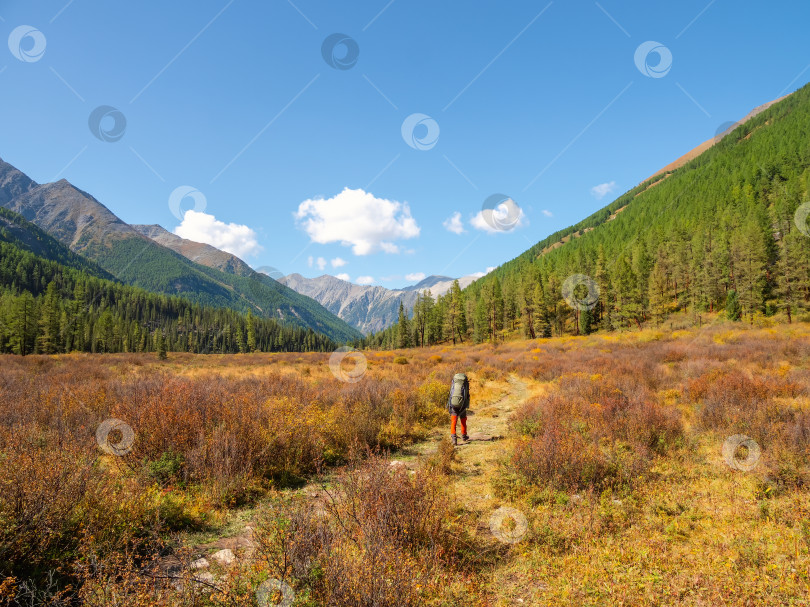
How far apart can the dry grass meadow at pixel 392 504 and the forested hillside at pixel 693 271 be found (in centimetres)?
5003

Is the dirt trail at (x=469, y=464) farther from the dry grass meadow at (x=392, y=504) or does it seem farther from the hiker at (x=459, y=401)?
the hiker at (x=459, y=401)

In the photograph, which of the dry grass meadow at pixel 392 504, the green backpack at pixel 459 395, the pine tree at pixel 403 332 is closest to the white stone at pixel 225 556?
the dry grass meadow at pixel 392 504

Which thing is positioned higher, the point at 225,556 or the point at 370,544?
the point at 370,544

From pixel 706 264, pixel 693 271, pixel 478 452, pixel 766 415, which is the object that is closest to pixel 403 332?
pixel 693 271

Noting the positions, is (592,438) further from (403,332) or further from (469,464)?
(403,332)

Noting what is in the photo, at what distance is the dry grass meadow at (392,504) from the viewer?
3.00 m

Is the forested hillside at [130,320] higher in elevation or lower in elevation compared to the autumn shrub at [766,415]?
higher

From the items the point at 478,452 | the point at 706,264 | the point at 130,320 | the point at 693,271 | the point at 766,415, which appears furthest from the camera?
the point at 130,320

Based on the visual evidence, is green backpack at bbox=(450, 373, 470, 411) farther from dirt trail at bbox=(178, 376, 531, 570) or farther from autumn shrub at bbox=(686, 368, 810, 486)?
autumn shrub at bbox=(686, 368, 810, 486)

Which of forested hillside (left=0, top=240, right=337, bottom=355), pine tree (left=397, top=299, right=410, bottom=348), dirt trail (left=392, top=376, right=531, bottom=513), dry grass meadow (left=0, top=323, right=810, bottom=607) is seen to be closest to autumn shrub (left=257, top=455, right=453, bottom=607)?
dry grass meadow (left=0, top=323, right=810, bottom=607)

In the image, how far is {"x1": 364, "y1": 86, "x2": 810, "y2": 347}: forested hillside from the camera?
45.8 meters

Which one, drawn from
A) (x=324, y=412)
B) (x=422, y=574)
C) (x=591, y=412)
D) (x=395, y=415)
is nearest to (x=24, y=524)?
(x=422, y=574)

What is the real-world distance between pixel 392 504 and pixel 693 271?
69.1 meters

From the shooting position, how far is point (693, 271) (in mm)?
55062
